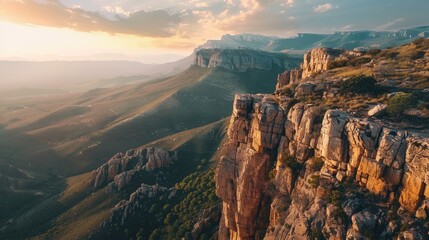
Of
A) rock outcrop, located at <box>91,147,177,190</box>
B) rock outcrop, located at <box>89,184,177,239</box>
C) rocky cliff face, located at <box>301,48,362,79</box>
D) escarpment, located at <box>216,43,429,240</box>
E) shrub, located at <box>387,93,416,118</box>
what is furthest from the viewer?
rock outcrop, located at <box>91,147,177,190</box>

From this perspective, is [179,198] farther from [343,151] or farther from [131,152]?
[343,151]

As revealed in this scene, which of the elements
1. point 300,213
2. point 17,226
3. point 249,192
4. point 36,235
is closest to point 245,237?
point 249,192

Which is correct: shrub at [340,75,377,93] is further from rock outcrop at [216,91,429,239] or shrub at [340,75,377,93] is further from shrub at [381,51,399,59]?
shrub at [381,51,399,59]

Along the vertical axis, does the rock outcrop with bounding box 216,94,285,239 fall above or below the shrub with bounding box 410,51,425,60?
below

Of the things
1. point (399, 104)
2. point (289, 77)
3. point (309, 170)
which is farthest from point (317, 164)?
point (289, 77)

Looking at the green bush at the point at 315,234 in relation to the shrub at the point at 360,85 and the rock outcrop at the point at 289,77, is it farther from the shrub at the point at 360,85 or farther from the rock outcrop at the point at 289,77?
the rock outcrop at the point at 289,77

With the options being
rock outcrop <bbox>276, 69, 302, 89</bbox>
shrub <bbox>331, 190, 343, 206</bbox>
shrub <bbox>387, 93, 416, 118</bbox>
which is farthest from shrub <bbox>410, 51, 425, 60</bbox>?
shrub <bbox>331, 190, 343, 206</bbox>

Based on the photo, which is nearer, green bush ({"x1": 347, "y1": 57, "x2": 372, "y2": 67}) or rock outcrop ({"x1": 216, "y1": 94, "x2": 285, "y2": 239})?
rock outcrop ({"x1": 216, "y1": 94, "x2": 285, "y2": 239})
